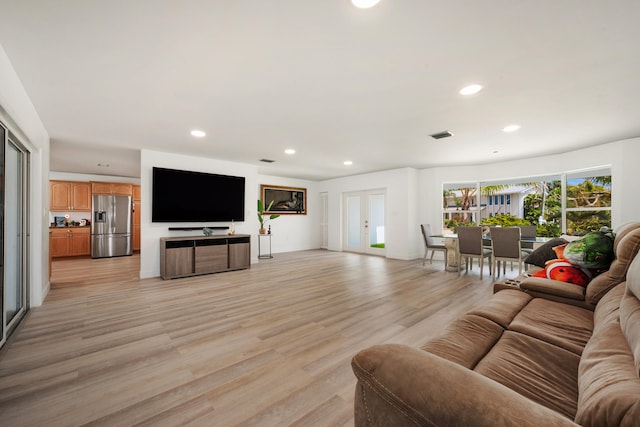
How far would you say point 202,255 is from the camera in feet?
17.2

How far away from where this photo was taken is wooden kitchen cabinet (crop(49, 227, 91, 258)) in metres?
7.32

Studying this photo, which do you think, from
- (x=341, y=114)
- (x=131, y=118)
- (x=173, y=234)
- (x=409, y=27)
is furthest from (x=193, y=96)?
(x=173, y=234)

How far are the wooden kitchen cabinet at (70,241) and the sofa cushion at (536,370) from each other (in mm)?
9684

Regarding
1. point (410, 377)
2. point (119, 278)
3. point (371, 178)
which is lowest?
point (119, 278)

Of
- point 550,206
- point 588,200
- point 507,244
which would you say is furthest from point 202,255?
point 588,200

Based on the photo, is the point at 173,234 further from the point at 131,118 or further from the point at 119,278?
the point at 131,118

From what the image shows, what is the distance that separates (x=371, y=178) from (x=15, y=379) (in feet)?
24.1

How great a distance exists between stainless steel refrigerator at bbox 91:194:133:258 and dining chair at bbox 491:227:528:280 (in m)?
9.02

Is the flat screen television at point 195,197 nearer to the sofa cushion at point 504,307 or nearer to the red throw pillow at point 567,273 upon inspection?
the sofa cushion at point 504,307

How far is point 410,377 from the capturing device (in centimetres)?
79

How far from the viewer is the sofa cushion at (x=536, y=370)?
1.04 m

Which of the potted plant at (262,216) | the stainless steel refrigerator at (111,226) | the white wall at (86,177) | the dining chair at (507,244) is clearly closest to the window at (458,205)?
the dining chair at (507,244)

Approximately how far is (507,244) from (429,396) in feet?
16.2

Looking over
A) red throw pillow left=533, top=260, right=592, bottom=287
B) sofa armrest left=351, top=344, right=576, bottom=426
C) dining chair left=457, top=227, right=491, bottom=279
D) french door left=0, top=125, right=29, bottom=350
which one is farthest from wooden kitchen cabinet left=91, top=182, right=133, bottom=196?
red throw pillow left=533, top=260, right=592, bottom=287
